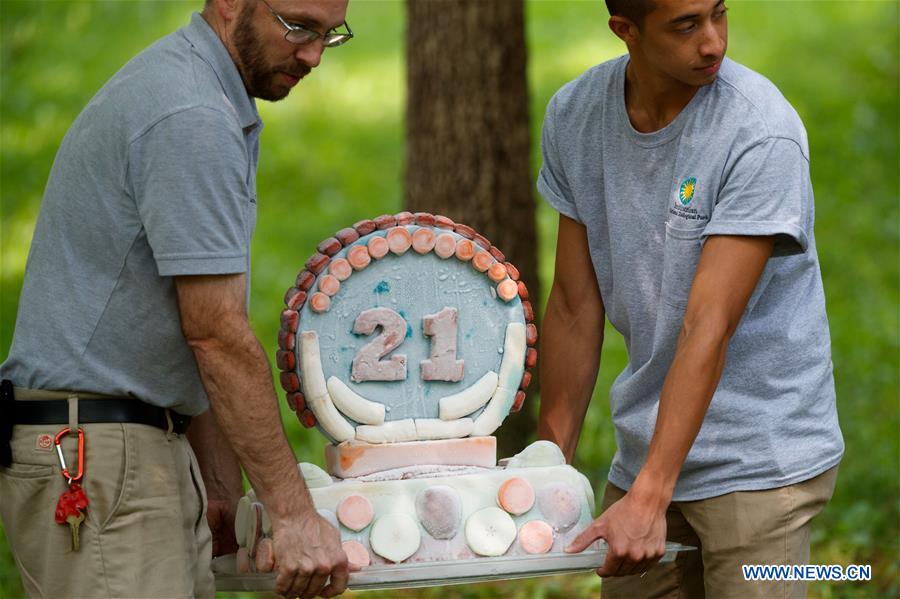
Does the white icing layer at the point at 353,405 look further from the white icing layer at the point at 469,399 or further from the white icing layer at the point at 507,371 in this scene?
the white icing layer at the point at 507,371

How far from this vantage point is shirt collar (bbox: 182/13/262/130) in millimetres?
2955

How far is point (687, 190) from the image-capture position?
3088mm

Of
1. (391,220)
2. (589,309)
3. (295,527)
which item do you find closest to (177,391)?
(295,527)

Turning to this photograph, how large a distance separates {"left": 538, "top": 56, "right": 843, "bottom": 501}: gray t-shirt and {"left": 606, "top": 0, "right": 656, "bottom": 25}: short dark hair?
9.3 inches

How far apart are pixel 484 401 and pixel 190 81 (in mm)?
1060

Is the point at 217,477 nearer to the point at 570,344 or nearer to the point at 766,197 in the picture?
the point at 570,344

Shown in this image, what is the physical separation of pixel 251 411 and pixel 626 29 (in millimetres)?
1326

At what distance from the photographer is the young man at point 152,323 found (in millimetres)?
2797

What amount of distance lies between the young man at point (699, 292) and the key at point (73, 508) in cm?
116

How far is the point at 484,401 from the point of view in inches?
125

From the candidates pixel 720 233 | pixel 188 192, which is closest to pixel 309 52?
pixel 188 192

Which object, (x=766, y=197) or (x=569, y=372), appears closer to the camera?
(x=766, y=197)

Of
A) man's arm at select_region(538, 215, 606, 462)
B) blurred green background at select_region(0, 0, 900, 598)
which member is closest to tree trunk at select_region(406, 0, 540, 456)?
blurred green background at select_region(0, 0, 900, 598)

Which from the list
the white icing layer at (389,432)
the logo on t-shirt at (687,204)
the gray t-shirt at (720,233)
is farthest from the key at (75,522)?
the logo on t-shirt at (687,204)
